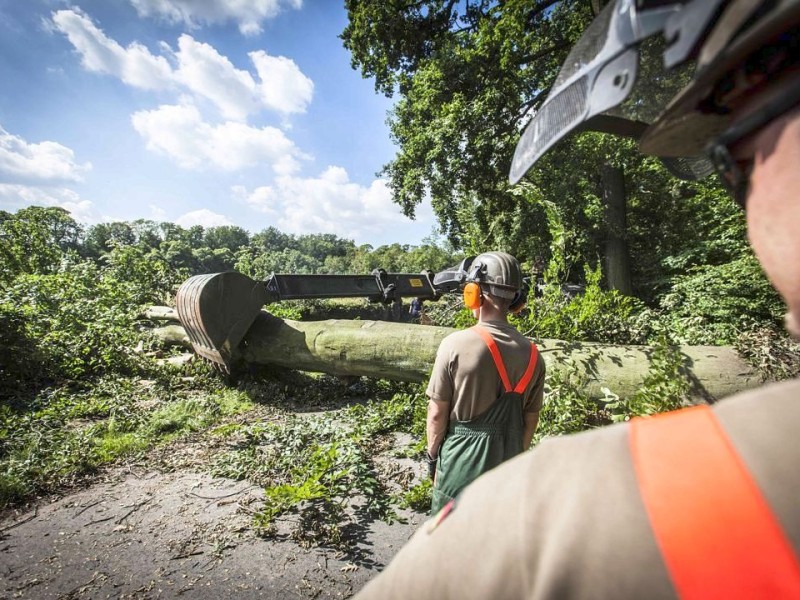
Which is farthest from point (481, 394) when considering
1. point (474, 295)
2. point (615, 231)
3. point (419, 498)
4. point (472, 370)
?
point (615, 231)

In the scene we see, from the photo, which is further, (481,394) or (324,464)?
(324,464)

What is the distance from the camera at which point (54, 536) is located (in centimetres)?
302

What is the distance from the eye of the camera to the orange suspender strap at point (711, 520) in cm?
34

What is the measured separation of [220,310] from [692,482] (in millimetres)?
6467

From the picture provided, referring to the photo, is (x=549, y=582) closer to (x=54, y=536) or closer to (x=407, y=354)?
(x=54, y=536)

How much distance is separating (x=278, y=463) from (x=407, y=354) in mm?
2176

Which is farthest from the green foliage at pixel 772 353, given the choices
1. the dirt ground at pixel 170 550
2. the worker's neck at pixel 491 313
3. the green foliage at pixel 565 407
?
the dirt ground at pixel 170 550

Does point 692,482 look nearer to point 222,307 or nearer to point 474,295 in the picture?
point 474,295

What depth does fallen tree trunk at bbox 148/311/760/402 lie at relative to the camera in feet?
12.3

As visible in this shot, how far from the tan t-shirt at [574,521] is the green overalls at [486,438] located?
1680 mm

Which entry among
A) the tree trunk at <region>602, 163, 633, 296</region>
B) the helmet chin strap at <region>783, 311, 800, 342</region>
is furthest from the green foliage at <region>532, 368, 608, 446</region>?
the tree trunk at <region>602, 163, 633, 296</region>

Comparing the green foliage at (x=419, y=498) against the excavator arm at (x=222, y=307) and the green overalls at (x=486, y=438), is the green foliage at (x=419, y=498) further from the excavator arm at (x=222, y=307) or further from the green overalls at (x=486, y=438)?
the excavator arm at (x=222, y=307)

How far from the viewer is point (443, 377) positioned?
7.25 feet

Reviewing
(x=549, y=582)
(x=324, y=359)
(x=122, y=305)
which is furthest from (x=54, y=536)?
(x=122, y=305)
